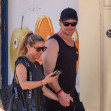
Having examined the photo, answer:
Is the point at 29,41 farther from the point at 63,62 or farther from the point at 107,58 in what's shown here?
the point at 107,58

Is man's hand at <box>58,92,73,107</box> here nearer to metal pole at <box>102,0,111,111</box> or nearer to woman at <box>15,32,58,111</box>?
woman at <box>15,32,58,111</box>

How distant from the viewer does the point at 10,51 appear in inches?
166

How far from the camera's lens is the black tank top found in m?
2.78

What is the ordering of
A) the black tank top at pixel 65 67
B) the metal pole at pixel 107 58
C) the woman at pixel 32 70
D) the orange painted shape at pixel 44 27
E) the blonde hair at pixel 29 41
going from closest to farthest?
the woman at pixel 32 70, the blonde hair at pixel 29 41, the black tank top at pixel 65 67, the metal pole at pixel 107 58, the orange painted shape at pixel 44 27

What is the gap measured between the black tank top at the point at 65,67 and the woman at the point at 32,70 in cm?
18

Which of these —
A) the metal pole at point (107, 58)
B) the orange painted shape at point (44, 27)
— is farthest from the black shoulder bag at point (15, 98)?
the orange painted shape at point (44, 27)

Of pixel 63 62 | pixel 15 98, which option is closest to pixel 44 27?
pixel 63 62

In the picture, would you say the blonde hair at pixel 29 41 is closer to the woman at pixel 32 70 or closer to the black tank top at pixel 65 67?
the woman at pixel 32 70

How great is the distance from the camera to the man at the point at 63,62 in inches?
109

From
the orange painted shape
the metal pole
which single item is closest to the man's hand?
the metal pole

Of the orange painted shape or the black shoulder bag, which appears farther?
the orange painted shape

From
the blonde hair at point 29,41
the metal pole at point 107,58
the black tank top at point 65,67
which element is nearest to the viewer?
the blonde hair at point 29,41

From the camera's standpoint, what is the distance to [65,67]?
111 inches

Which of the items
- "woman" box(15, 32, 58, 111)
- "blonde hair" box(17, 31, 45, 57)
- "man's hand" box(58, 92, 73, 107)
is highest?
"blonde hair" box(17, 31, 45, 57)
